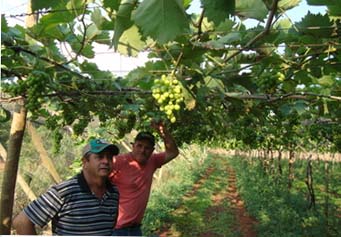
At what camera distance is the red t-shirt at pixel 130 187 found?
4117 mm

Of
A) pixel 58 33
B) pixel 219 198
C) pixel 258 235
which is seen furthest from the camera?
pixel 219 198

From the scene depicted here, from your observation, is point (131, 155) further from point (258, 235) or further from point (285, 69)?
point (258, 235)

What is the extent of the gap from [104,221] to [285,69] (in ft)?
4.65

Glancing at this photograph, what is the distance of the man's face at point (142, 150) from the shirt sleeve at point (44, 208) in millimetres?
1646

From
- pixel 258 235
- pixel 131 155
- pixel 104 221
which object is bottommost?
pixel 258 235

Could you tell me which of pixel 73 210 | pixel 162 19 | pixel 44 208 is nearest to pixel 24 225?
pixel 44 208

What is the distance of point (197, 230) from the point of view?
8789mm

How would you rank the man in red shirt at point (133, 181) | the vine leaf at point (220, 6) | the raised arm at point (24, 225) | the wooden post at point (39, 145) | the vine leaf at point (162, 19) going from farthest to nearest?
the wooden post at point (39, 145) < the man in red shirt at point (133, 181) < the raised arm at point (24, 225) < the vine leaf at point (220, 6) < the vine leaf at point (162, 19)

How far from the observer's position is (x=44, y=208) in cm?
249

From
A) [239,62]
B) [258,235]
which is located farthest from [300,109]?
[258,235]

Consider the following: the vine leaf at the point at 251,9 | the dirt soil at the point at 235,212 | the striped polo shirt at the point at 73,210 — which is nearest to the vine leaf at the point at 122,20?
the vine leaf at the point at 251,9

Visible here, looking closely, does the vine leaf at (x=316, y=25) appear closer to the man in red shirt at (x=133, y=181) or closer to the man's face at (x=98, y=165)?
the man's face at (x=98, y=165)

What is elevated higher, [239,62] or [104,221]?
[239,62]

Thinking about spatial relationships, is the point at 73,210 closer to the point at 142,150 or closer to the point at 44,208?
the point at 44,208
